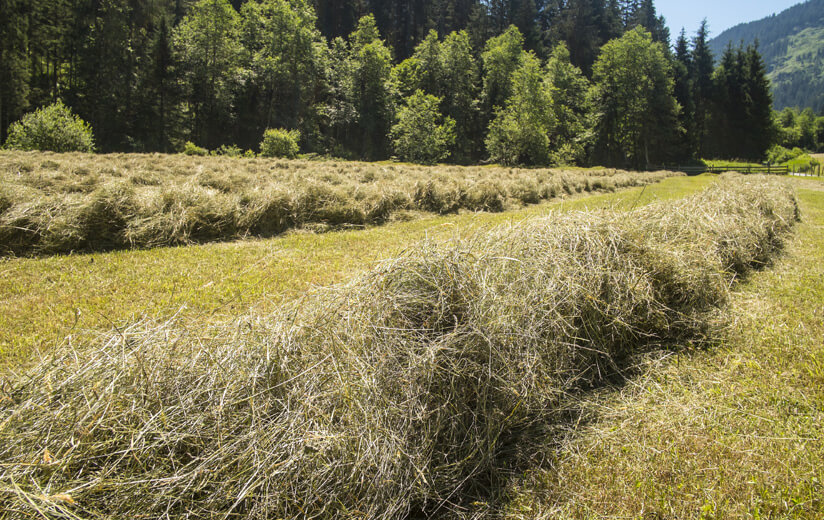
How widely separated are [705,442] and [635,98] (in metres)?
51.7

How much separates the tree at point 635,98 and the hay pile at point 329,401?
164 feet

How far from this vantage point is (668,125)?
44.3 m

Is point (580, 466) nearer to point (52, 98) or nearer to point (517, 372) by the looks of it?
point (517, 372)

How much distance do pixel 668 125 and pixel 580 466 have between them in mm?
54625

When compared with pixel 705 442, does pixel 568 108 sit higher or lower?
higher

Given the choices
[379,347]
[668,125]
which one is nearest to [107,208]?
[379,347]

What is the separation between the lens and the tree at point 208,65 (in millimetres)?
40719

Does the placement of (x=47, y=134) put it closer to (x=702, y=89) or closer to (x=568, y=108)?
(x=568, y=108)

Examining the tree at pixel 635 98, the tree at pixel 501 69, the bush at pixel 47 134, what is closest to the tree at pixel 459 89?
the tree at pixel 501 69

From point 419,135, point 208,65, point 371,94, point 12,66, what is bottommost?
point 419,135

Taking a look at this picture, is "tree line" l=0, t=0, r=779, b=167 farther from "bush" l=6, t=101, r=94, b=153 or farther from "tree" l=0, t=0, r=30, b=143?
"bush" l=6, t=101, r=94, b=153

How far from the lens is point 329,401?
1.70 metres

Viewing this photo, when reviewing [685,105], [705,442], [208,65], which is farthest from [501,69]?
[705,442]

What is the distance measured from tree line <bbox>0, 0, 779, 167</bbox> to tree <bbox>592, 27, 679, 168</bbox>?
0.47 feet
